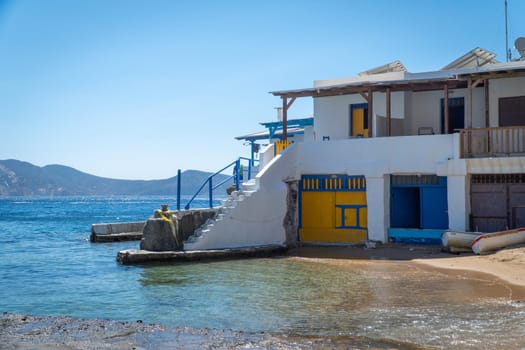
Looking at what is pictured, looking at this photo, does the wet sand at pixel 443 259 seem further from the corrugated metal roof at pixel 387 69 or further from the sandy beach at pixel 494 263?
the corrugated metal roof at pixel 387 69

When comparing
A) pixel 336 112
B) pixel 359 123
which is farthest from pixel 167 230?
pixel 359 123

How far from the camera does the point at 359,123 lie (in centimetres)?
2389

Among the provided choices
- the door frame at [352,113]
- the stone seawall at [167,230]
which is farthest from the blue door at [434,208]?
the stone seawall at [167,230]

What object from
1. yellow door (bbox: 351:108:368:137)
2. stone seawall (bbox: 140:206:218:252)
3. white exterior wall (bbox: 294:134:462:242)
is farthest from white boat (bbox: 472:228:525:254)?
stone seawall (bbox: 140:206:218:252)

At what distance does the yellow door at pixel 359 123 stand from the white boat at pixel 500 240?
7.67 metres

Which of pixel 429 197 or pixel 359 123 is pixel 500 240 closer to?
pixel 429 197

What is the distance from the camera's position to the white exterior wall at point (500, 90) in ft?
67.7

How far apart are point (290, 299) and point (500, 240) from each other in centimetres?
778

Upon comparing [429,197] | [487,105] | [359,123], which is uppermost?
[487,105]

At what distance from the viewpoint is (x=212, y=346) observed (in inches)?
359

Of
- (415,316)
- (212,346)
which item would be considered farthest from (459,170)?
→ (212,346)

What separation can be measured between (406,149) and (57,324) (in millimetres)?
13217

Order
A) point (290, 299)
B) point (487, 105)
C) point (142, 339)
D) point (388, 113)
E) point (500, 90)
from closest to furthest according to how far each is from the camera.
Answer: point (142, 339), point (290, 299), point (500, 90), point (487, 105), point (388, 113)

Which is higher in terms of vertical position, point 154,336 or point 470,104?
point 470,104
